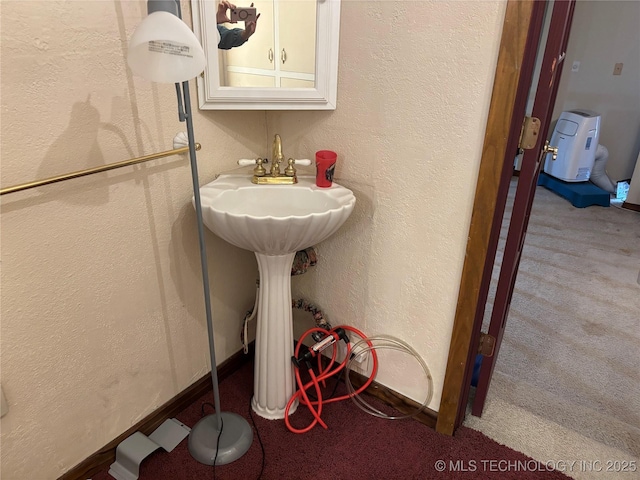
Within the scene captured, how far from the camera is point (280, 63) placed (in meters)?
1.40

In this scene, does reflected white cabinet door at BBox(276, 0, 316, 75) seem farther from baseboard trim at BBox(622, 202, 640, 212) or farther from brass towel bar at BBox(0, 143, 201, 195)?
baseboard trim at BBox(622, 202, 640, 212)

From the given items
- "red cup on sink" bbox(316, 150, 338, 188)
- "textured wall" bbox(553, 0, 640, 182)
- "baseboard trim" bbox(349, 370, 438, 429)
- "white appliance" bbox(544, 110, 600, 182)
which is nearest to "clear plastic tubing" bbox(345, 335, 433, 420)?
"baseboard trim" bbox(349, 370, 438, 429)

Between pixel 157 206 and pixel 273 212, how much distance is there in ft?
1.15

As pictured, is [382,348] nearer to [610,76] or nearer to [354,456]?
[354,456]

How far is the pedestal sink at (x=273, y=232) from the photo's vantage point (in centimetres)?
122

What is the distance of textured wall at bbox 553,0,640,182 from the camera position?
3869 millimetres

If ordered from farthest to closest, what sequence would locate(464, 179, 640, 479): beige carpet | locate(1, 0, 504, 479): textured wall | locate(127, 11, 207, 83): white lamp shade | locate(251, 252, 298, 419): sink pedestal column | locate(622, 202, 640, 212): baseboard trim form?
locate(622, 202, 640, 212): baseboard trim
locate(464, 179, 640, 479): beige carpet
locate(251, 252, 298, 419): sink pedestal column
locate(1, 0, 504, 479): textured wall
locate(127, 11, 207, 83): white lamp shade

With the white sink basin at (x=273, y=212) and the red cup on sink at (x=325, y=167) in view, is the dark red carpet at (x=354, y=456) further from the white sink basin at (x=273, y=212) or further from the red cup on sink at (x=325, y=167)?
the red cup on sink at (x=325, y=167)

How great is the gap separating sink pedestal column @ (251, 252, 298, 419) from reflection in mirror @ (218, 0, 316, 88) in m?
0.54

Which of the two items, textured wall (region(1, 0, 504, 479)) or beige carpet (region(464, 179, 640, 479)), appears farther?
beige carpet (region(464, 179, 640, 479))

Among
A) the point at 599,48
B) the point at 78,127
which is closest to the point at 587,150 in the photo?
the point at 599,48

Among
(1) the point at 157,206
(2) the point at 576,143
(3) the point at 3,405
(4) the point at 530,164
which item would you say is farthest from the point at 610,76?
(3) the point at 3,405

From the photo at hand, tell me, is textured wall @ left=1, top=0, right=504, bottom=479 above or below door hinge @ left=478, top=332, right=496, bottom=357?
above

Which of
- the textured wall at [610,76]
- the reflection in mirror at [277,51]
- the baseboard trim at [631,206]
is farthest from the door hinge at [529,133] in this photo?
the textured wall at [610,76]
